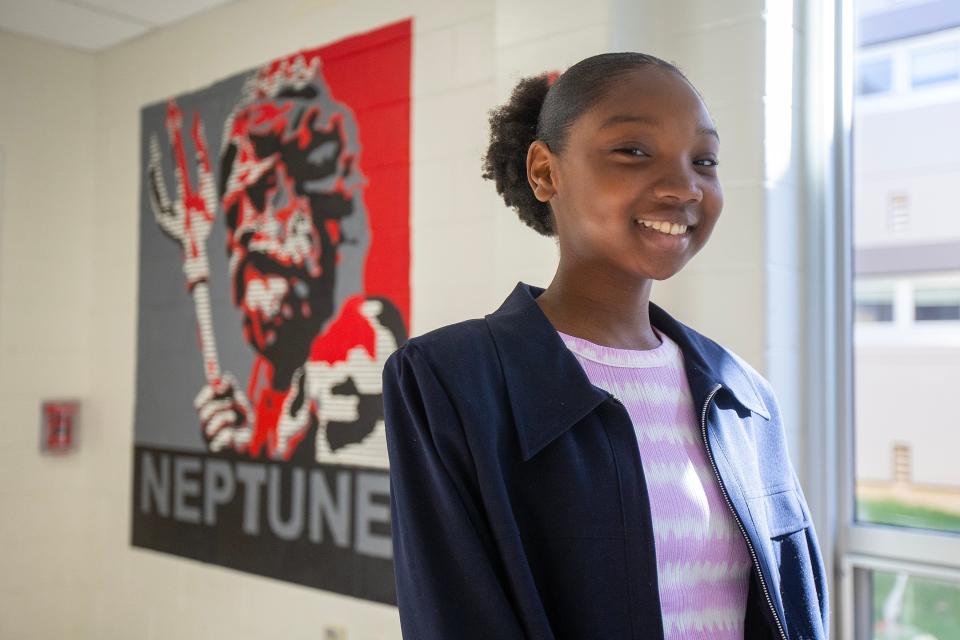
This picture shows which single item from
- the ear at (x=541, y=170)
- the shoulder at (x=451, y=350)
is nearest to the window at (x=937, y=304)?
the ear at (x=541, y=170)

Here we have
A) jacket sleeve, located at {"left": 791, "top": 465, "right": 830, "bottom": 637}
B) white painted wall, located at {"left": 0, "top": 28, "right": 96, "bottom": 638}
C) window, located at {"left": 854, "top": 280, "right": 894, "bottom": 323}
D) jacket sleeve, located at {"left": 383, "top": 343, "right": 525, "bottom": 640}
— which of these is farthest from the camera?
white painted wall, located at {"left": 0, "top": 28, "right": 96, "bottom": 638}

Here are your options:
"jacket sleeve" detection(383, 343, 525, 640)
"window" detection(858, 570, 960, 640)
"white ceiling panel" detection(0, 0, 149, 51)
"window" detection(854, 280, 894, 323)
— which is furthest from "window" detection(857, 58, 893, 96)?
"white ceiling panel" detection(0, 0, 149, 51)

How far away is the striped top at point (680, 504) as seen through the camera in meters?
0.92

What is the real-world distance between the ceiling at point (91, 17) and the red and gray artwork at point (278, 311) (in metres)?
0.27

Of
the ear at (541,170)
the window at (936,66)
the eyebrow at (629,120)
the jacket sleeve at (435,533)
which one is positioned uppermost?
the window at (936,66)

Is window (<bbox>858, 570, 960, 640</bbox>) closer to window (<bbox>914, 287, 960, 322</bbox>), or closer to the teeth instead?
window (<bbox>914, 287, 960, 322</bbox>)

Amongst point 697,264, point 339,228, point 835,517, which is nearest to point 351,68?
point 339,228

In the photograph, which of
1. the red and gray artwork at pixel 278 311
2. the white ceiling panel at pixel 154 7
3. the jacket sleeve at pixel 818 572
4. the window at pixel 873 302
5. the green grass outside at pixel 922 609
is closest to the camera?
the jacket sleeve at pixel 818 572

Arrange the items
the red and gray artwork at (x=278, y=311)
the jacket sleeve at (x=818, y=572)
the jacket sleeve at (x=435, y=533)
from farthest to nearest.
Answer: the red and gray artwork at (x=278, y=311) < the jacket sleeve at (x=818, y=572) < the jacket sleeve at (x=435, y=533)

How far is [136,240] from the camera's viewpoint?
320cm

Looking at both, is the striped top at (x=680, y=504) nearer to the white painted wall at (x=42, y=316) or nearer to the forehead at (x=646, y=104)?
the forehead at (x=646, y=104)

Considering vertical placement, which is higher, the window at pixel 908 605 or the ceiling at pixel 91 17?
the ceiling at pixel 91 17

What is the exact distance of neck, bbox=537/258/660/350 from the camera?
1037mm

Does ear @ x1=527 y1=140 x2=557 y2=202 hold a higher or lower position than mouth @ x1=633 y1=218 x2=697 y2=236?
higher
